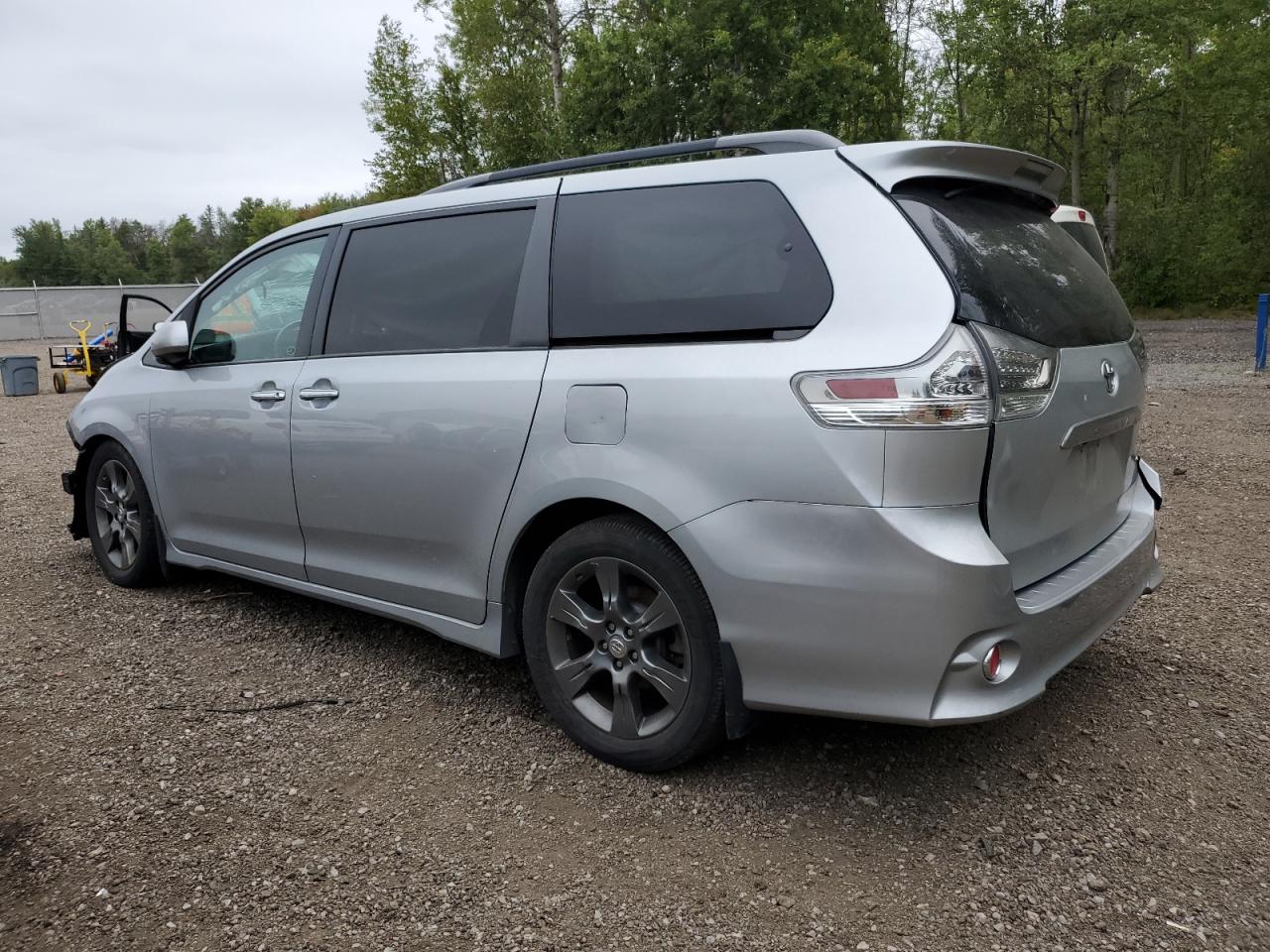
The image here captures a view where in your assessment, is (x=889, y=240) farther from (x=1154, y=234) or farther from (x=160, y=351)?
(x=1154, y=234)

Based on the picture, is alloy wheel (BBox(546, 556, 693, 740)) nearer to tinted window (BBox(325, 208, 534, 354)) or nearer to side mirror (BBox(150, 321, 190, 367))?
tinted window (BBox(325, 208, 534, 354))

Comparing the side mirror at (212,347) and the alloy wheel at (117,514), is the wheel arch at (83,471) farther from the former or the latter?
the side mirror at (212,347)

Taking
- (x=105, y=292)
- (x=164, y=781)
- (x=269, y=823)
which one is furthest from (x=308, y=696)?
(x=105, y=292)

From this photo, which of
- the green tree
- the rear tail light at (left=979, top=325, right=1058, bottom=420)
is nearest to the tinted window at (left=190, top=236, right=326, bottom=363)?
the rear tail light at (left=979, top=325, right=1058, bottom=420)

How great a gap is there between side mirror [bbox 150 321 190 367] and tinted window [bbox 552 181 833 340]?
2202mm

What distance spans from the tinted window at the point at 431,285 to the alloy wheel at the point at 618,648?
2.99ft

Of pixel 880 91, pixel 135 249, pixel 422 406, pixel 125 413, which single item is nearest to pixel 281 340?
pixel 422 406

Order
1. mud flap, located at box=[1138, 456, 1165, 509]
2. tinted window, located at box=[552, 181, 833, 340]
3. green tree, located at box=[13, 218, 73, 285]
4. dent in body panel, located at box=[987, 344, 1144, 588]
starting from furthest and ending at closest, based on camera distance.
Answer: green tree, located at box=[13, 218, 73, 285] < mud flap, located at box=[1138, 456, 1165, 509] < tinted window, located at box=[552, 181, 833, 340] < dent in body panel, located at box=[987, 344, 1144, 588]

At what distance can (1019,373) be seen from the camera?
95.3 inches

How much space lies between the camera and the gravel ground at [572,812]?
2.30 metres

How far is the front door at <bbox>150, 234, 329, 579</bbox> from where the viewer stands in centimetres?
390

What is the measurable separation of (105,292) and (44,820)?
41716mm

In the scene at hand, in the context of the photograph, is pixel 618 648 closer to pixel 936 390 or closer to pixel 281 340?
pixel 936 390

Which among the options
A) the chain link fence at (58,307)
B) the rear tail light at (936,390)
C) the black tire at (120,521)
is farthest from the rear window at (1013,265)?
the chain link fence at (58,307)
